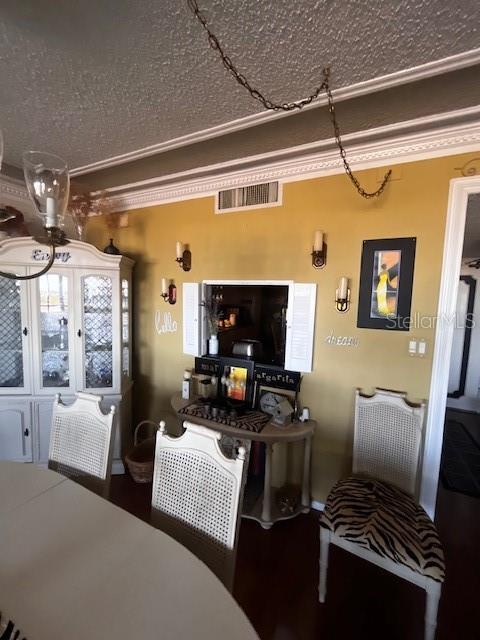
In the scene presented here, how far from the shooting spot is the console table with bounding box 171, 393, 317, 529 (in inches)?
73.1

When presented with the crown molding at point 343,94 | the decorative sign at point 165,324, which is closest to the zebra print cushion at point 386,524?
the decorative sign at point 165,324

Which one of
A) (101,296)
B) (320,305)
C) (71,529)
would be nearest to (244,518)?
(71,529)

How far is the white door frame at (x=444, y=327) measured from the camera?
5.51ft

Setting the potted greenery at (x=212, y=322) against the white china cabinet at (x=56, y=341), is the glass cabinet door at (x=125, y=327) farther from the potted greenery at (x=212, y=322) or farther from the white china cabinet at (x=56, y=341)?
the potted greenery at (x=212, y=322)

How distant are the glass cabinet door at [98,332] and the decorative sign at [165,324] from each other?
0.42 m

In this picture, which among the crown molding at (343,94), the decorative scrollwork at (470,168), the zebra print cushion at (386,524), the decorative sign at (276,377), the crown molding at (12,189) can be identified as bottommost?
the zebra print cushion at (386,524)

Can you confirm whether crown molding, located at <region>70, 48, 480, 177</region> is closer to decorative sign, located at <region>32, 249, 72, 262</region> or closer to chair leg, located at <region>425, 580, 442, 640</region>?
decorative sign, located at <region>32, 249, 72, 262</region>

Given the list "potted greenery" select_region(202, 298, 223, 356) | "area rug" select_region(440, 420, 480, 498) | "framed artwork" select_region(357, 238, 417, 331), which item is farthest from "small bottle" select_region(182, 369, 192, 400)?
"area rug" select_region(440, 420, 480, 498)

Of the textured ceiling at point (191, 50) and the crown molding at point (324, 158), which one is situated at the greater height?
the textured ceiling at point (191, 50)

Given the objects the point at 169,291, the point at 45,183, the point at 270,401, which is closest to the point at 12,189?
the point at 169,291

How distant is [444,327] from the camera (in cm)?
175

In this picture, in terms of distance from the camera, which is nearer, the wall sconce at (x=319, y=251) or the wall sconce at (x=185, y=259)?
the wall sconce at (x=319, y=251)

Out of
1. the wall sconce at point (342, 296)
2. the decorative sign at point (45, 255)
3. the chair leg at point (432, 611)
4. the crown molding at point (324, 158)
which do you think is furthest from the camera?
the decorative sign at point (45, 255)

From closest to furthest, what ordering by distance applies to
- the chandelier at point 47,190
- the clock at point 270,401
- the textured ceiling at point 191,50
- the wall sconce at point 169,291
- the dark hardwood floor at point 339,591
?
the chandelier at point 47,190
the textured ceiling at point 191,50
the dark hardwood floor at point 339,591
the clock at point 270,401
the wall sconce at point 169,291
